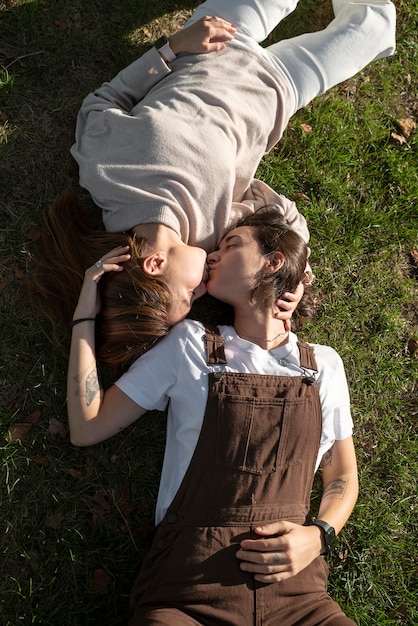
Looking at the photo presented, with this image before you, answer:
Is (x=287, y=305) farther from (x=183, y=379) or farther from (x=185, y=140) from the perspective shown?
(x=185, y=140)

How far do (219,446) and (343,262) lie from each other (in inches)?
77.4

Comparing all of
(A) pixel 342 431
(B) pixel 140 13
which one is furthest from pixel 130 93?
(A) pixel 342 431

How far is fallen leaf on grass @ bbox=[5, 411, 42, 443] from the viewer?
392 centimetres

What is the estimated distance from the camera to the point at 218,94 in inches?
156

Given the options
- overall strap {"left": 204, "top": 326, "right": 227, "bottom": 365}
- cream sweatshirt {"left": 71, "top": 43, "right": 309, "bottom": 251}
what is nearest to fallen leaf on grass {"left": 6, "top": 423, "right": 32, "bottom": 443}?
overall strap {"left": 204, "top": 326, "right": 227, "bottom": 365}

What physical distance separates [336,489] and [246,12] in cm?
328

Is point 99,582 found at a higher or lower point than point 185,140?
lower

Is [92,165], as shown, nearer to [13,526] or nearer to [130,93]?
[130,93]

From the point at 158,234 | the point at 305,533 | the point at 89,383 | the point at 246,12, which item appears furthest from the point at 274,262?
the point at 246,12

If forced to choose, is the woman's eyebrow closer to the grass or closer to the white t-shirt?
the white t-shirt

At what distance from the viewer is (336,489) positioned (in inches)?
160

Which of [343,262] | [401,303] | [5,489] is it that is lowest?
[401,303]

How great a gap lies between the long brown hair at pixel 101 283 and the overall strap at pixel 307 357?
0.91m

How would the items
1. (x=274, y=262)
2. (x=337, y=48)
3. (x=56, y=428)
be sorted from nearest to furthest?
(x=274, y=262) → (x=56, y=428) → (x=337, y=48)
